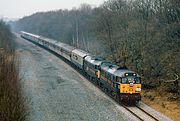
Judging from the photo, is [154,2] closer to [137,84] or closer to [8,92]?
[137,84]

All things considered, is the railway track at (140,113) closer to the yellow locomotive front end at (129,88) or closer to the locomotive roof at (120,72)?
the yellow locomotive front end at (129,88)

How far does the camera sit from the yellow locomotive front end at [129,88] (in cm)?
3081

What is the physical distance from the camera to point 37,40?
99312 millimetres

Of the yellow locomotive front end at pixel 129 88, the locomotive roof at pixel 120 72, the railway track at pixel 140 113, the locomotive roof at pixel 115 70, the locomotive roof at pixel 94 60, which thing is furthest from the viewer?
the locomotive roof at pixel 94 60

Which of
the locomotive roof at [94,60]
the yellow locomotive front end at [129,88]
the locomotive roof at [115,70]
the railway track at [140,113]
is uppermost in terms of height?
the locomotive roof at [115,70]

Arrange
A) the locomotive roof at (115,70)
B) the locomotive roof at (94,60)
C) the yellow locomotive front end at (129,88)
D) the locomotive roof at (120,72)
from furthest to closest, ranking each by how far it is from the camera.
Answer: the locomotive roof at (94,60) → the locomotive roof at (115,70) → the locomotive roof at (120,72) → the yellow locomotive front end at (129,88)

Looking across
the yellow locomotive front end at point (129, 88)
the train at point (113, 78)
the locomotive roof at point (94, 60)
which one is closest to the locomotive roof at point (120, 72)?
the train at point (113, 78)

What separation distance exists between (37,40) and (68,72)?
2002 inches

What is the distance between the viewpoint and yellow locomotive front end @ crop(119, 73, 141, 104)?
101 feet

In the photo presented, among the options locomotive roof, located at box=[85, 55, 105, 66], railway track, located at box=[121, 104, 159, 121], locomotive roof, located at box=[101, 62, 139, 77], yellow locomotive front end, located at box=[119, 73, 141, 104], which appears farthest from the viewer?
locomotive roof, located at box=[85, 55, 105, 66]

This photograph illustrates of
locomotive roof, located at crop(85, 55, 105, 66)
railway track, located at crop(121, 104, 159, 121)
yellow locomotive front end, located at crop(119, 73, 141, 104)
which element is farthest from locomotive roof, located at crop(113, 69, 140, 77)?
locomotive roof, located at crop(85, 55, 105, 66)

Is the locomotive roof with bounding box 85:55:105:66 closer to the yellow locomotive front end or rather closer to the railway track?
the yellow locomotive front end

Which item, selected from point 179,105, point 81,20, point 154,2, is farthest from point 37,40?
point 179,105

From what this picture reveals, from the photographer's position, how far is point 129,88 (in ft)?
102
